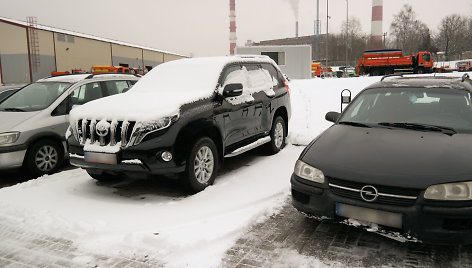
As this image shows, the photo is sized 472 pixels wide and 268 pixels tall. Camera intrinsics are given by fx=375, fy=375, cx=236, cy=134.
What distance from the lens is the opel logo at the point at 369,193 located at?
3130mm

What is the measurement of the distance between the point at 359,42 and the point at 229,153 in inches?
3465

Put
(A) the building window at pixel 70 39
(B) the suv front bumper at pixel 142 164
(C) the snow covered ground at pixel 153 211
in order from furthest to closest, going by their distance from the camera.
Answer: (A) the building window at pixel 70 39, (B) the suv front bumper at pixel 142 164, (C) the snow covered ground at pixel 153 211

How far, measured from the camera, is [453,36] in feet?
252

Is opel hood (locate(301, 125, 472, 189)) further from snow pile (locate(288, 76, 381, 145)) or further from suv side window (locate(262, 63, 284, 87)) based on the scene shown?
snow pile (locate(288, 76, 381, 145))

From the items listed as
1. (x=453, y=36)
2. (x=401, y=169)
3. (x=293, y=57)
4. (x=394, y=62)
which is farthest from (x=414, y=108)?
(x=453, y=36)

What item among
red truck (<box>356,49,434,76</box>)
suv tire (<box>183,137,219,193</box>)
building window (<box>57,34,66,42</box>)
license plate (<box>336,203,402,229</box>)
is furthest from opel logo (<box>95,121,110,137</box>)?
building window (<box>57,34,66,42</box>)

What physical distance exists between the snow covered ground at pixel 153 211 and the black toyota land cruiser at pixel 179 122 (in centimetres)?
35

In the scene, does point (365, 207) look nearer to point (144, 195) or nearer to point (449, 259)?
point (449, 259)

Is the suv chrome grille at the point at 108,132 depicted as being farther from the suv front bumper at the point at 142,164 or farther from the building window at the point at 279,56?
the building window at the point at 279,56

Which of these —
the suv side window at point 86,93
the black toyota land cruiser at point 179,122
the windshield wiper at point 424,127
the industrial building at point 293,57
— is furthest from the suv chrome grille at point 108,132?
the industrial building at point 293,57

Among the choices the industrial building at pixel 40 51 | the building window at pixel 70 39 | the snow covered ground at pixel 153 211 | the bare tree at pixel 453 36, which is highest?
the bare tree at pixel 453 36

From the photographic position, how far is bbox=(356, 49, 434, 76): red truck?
34531 mm

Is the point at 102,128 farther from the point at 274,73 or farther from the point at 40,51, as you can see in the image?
the point at 40,51

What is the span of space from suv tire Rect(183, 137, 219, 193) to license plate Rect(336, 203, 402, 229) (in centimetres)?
217
